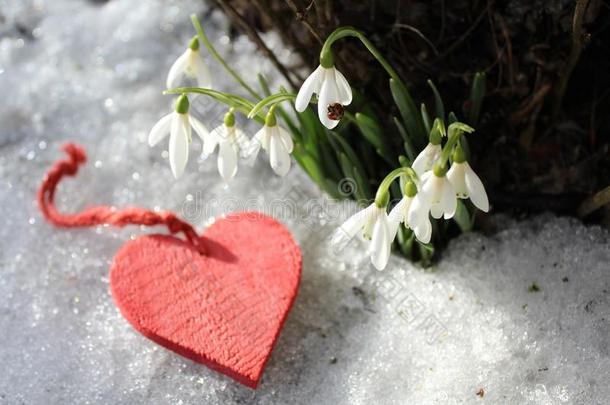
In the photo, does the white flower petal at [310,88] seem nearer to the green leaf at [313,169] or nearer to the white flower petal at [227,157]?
the white flower petal at [227,157]

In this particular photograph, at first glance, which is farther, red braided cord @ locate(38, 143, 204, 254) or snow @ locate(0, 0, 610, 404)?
red braided cord @ locate(38, 143, 204, 254)

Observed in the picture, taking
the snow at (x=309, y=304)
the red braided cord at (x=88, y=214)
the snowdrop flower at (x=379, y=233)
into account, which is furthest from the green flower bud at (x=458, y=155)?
the red braided cord at (x=88, y=214)

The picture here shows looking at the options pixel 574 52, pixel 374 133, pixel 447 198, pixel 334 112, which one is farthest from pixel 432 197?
pixel 574 52

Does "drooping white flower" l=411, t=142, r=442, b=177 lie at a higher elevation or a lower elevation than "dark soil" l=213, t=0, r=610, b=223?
higher

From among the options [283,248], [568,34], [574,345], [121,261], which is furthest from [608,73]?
[121,261]

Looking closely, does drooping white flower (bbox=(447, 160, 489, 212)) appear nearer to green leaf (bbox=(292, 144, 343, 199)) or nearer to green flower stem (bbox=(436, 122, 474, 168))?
green flower stem (bbox=(436, 122, 474, 168))

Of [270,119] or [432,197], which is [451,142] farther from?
[270,119]

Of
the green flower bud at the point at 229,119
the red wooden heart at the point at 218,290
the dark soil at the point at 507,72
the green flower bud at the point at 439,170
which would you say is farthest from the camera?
the dark soil at the point at 507,72

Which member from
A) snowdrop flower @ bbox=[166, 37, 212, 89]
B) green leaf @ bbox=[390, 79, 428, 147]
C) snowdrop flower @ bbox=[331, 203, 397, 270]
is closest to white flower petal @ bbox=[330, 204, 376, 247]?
snowdrop flower @ bbox=[331, 203, 397, 270]
